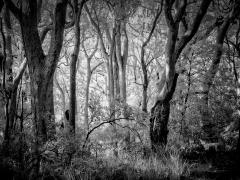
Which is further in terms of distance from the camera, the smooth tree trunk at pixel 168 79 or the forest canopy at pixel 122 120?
the smooth tree trunk at pixel 168 79

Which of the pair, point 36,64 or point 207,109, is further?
point 207,109

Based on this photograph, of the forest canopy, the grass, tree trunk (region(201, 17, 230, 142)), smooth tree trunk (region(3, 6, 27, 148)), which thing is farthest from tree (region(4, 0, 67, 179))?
tree trunk (region(201, 17, 230, 142))

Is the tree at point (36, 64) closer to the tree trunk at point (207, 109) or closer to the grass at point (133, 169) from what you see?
the grass at point (133, 169)

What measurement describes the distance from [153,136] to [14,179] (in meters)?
3.36

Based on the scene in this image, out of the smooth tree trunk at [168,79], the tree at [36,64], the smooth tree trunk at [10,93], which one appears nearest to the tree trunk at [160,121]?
the smooth tree trunk at [168,79]

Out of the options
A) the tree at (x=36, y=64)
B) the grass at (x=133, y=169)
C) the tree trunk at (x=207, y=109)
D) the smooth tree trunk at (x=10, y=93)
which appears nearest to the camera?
the grass at (x=133, y=169)

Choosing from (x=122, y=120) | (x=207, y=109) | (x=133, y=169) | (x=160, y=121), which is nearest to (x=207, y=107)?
(x=207, y=109)

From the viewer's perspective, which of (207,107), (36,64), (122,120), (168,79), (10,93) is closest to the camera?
(36,64)

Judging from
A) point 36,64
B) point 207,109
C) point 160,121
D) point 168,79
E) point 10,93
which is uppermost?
point 36,64

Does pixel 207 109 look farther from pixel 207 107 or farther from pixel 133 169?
pixel 133 169

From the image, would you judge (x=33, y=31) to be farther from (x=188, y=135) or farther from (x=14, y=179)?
(x=188, y=135)

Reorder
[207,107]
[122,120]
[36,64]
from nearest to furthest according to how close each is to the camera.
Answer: [36,64] < [122,120] < [207,107]

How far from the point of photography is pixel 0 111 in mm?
6992

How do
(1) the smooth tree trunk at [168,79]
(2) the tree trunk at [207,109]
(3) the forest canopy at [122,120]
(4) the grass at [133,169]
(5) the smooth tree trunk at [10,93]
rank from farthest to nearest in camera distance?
(2) the tree trunk at [207,109] → (1) the smooth tree trunk at [168,79] → (5) the smooth tree trunk at [10,93] → (3) the forest canopy at [122,120] → (4) the grass at [133,169]
